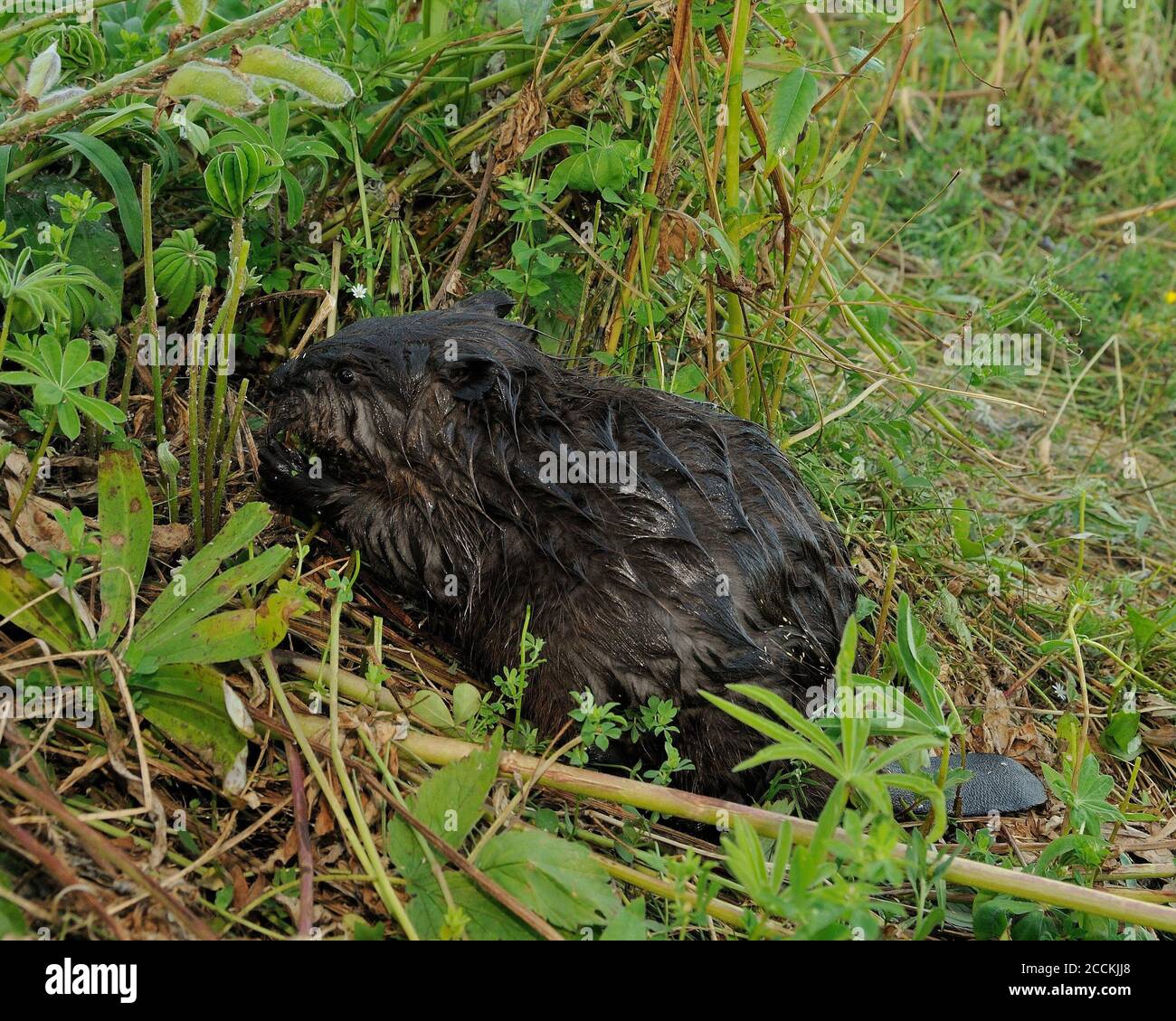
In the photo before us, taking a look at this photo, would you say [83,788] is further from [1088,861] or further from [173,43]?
[1088,861]

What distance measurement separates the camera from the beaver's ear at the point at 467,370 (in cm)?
332

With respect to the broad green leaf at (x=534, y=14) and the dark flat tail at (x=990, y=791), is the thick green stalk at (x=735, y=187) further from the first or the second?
the dark flat tail at (x=990, y=791)

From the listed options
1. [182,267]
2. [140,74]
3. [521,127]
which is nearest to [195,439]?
[182,267]

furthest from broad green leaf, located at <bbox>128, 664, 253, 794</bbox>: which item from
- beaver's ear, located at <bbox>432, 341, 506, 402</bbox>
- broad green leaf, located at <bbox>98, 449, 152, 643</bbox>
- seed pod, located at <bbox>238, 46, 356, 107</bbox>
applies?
seed pod, located at <bbox>238, 46, 356, 107</bbox>

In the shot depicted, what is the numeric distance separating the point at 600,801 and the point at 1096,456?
3.35 meters

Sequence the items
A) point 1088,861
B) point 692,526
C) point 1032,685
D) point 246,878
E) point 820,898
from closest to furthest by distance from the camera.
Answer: point 820,898, point 246,878, point 1088,861, point 692,526, point 1032,685

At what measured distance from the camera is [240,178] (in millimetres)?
2887

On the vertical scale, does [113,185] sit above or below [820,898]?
above

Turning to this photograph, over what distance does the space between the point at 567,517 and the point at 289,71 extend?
A: 133 centimetres

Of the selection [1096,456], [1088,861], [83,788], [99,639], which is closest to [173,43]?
[99,639]

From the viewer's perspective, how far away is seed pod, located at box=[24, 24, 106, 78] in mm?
3357

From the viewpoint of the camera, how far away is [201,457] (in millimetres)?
3498

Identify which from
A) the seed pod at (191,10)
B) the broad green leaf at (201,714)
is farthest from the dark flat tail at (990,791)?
the seed pod at (191,10)

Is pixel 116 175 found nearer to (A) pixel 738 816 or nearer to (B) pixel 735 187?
(B) pixel 735 187
